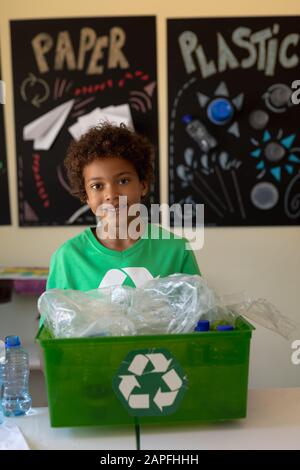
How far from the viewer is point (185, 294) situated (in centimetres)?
108

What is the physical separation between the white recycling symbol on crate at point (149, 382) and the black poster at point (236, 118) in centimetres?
174

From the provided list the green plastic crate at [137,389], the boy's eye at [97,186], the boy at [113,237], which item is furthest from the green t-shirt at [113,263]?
the green plastic crate at [137,389]

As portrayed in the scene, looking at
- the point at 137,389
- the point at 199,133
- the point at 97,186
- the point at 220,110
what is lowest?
the point at 137,389

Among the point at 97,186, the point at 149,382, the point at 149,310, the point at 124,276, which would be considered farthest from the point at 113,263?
the point at 149,382

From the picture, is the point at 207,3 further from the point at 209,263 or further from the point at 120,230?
the point at 120,230

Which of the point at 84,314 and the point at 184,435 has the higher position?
the point at 84,314

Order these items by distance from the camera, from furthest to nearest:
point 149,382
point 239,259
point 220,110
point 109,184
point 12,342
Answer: point 239,259 → point 220,110 → point 109,184 → point 12,342 → point 149,382

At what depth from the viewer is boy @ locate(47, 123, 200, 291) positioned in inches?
52.9


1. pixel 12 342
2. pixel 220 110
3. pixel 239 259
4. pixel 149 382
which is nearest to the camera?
pixel 149 382

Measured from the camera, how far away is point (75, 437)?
1.02 metres

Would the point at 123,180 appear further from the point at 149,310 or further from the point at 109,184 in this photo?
the point at 149,310

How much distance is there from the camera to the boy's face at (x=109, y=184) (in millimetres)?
1325

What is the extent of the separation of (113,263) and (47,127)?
4.77 feet
